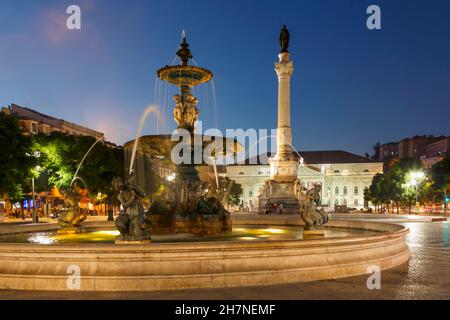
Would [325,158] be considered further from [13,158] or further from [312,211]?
[312,211]

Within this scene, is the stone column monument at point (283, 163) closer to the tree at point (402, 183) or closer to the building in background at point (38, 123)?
the tree at point (402, 183)

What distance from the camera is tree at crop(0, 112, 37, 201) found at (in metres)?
28.2

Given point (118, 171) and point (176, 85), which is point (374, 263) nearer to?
point (176, 85)

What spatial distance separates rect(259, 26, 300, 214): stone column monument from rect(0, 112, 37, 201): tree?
22408 mm

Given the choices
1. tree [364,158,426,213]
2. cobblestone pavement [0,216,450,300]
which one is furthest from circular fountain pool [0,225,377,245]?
tree [364,158,426,213]

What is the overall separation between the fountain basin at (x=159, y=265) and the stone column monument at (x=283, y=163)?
114ft

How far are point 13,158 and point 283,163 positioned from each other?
1163 inches

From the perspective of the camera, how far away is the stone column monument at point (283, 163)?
47500 mm

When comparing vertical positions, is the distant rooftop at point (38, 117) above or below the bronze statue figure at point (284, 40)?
below

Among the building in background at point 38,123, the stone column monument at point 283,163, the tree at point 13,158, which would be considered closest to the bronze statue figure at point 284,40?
the stone column monument at point 283,163

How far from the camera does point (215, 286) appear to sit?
8.14 metres

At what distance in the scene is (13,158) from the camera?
28.8 metres
